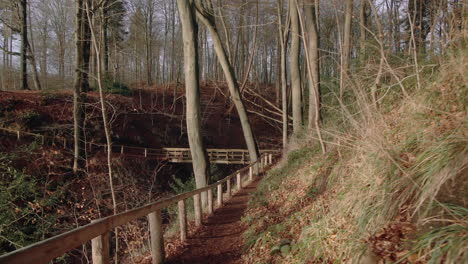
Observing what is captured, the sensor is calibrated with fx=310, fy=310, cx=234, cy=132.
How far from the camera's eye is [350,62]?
10.9 meters

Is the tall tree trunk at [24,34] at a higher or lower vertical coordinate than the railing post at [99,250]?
higher

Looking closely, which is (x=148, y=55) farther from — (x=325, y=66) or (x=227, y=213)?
(x=227, y=213)

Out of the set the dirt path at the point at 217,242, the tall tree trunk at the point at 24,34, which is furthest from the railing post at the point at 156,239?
the tall tree trunk at the point at 24,34

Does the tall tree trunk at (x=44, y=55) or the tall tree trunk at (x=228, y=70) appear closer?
the tall tree trunk at (x=228, y=70)

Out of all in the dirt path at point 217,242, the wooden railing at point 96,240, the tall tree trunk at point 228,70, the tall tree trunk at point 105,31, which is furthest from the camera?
the tall tree trunk at point 228,70

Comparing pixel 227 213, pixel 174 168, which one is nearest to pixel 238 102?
pixel 227 213

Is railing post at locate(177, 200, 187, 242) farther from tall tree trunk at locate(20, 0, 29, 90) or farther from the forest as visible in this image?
tall tree trunk at locate(20, 0, 29, 90)

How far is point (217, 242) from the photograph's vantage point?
5.60 meters

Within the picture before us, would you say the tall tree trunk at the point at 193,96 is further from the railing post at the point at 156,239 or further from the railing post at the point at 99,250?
the railing post at the point at 99,250

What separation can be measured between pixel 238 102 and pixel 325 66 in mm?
4863

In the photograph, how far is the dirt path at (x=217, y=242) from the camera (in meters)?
4.80

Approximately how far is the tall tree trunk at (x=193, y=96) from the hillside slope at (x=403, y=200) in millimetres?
5066

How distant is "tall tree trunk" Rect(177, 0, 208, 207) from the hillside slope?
5066 millimetres

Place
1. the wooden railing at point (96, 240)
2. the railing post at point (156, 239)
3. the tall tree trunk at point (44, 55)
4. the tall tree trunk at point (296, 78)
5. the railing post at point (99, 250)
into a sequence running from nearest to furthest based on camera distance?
1. the wooden railing at point (96, 240)
2. the railing post at point (99, 250)
3. the railing post at point (156, 239)
4. the tall tree trunk at point (296, 78)
5. the tall tree trunk at point (44, 55)
